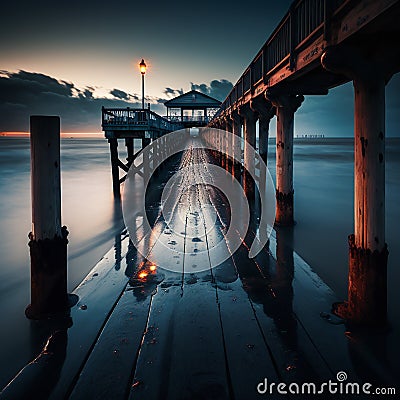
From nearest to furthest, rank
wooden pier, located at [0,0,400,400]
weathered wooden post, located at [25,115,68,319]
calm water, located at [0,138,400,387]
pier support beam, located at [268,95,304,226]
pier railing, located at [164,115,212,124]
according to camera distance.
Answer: wooden pier, located at [0,0,400,400]
weathered wooden post, located at [25,115,68,319]
calm water, located at [0,138,400,387]
pier support beam, located at [268,95,304,226]
pier railing, located at [164,115,212,124]

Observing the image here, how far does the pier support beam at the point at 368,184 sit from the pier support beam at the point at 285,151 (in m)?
3.86

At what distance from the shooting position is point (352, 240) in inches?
142

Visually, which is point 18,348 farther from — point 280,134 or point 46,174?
point 280,134

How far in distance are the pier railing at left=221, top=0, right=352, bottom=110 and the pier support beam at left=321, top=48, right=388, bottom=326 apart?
24.5 inches

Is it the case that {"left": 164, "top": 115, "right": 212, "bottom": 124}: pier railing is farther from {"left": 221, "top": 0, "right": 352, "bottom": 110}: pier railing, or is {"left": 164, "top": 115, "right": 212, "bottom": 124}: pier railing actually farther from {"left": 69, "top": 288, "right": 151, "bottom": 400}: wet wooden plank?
{"left": 69, "top": 288, "right": 151, "bottom": 400}: wet wooden plank

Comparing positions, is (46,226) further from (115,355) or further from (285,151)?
(285,151)

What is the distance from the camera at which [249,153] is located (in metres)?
11.5

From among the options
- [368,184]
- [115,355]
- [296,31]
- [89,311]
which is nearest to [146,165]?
[296,31]

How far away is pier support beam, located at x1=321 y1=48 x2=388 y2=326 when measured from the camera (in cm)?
334

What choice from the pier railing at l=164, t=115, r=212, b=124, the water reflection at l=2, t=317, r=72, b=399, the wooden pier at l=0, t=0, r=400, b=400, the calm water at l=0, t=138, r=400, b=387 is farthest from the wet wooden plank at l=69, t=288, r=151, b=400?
the pier railing at l=164, t=115, r=212, b=124

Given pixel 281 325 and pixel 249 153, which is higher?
pixel 249 153

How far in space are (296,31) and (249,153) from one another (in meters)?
6.29

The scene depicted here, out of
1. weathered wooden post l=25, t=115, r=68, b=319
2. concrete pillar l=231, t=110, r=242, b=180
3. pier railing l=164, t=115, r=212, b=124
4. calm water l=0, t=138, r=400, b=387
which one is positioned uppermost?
pier railing l=164, t=115, r=212, b=124


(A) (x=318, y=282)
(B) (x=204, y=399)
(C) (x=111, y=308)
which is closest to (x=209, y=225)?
(A) (x=318, y=282)
